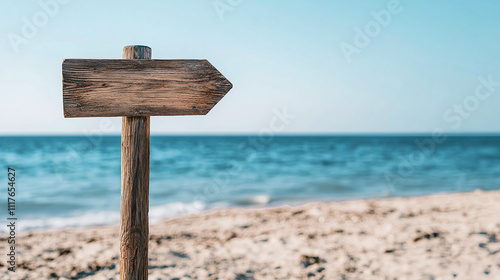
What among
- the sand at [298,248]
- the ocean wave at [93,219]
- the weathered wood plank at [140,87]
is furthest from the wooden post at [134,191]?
the ocean wave at [93,219]

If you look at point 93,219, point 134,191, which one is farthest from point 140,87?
point 93,219

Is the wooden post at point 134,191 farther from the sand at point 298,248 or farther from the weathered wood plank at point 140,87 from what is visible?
the sand at point 298,248

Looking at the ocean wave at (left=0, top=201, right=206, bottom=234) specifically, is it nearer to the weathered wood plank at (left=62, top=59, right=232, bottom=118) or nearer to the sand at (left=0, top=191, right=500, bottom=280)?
the sand at (left=0, top=191, right=500, bottom=280)

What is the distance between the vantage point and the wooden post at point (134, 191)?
2.26 m

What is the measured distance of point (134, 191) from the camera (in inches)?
90.0

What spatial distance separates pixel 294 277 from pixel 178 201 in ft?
21.0

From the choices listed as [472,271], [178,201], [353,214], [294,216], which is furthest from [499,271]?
[178,201]

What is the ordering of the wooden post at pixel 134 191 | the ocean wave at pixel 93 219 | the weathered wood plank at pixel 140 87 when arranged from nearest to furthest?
the weathered wood plank at pixel 140 87, the wooden post at pixel 134 191, the ocean wave at pixel 93 219

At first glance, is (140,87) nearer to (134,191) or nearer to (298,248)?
(134,191)

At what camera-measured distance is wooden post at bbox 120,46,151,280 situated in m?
2.26

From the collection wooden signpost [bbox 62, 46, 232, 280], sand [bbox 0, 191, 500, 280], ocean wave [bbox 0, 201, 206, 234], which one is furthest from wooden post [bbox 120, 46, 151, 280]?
ocean wave [bbox 0, 201, 206, 234]

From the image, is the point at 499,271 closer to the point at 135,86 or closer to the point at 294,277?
the point at 294,277

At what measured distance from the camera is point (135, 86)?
7.16 ft

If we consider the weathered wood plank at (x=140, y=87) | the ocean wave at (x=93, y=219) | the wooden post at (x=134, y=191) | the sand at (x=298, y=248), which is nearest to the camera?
the weathered wood plank at (x=140, y=87)
